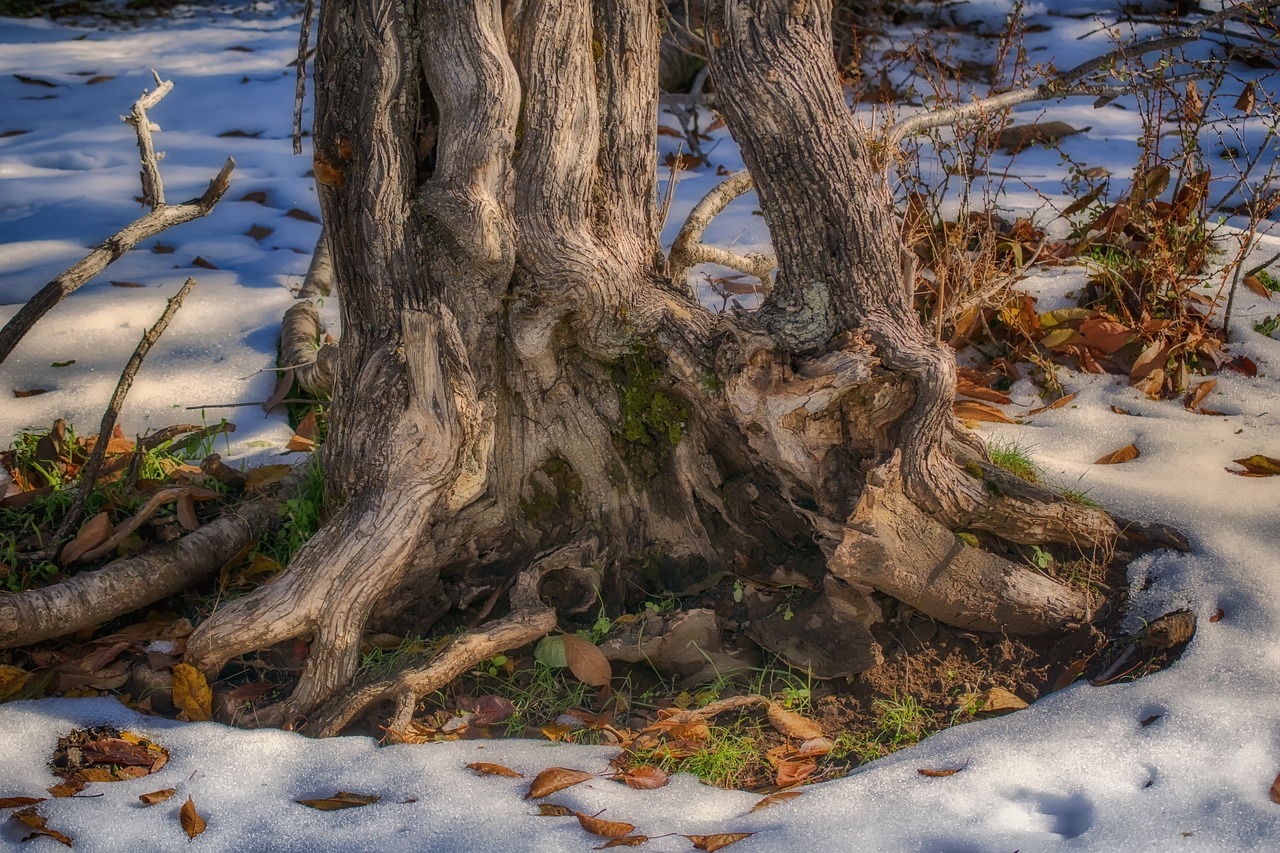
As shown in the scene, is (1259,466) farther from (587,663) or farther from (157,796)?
(157,796)

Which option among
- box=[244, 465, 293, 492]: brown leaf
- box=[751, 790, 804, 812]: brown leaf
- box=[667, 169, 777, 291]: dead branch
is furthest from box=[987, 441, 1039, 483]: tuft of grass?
box=[244, 465, 293, 492]: brown leaf

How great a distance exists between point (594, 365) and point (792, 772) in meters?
1.21

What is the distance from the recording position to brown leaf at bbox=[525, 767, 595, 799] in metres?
2.36

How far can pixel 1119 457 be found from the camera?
3.55m

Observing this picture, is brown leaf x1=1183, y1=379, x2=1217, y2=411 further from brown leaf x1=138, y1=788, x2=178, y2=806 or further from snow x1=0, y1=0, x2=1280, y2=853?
brown leaf x1=138, y1=788, x2=178, y2=806

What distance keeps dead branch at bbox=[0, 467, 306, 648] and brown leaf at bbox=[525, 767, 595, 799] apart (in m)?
1.41

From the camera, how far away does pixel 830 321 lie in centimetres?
264

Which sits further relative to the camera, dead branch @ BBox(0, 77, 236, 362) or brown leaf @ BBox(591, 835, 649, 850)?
dead branch @ BBox(0, 77, 236, 362)

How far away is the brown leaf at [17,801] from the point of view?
2311 millimetres

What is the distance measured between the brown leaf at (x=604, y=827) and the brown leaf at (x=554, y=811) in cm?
4

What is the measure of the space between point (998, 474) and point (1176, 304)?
1845mm

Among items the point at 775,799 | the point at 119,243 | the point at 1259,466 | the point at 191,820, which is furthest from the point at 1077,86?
the point at 191,820

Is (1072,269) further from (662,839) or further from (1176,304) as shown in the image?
(662,839)

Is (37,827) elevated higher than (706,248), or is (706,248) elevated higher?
(706,248)
